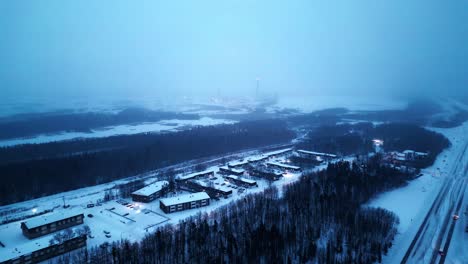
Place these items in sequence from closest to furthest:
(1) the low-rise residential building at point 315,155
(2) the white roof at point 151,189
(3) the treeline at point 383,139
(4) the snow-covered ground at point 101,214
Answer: (4) the snow-covered ground at point 101,214 < (2) the white roof at point 151,189 < (1) the low-rise residential building at point 315,155 < (3) the treeline at point 383,139

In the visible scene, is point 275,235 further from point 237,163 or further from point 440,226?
point 237,163

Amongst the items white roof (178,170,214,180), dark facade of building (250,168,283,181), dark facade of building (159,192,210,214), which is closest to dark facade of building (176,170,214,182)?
white roof (178,170,214,180)

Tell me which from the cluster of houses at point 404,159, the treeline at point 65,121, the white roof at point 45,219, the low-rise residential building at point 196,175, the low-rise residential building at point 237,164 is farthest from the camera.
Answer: the treeline at point 65,121

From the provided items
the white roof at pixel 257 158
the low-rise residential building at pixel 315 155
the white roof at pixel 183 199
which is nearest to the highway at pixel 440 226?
the low-rise residential building at pixel 315 155

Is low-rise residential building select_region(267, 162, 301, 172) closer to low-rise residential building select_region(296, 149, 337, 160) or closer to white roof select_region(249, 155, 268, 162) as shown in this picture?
white roof select_region(249, 155, 268, 162)

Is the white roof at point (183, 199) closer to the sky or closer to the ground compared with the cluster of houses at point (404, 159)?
closer to the ground

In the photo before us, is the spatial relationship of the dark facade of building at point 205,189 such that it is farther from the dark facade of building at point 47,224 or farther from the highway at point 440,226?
the highway at point 440,226

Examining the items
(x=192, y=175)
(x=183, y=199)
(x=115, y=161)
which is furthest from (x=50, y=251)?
(x=115, y=161)
